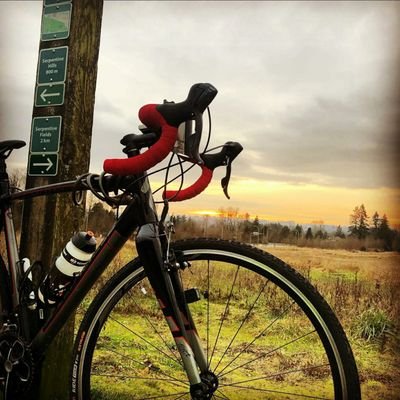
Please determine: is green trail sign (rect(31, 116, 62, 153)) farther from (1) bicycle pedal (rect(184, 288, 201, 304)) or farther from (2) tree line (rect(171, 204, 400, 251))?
(1) bicycle pedal (rect(184, 288, 201, 304))

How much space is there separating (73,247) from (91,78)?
973 millimetres

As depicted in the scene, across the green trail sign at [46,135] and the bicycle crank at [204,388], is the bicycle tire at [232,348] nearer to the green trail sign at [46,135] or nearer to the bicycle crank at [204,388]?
the bicycle crank at [204,388]

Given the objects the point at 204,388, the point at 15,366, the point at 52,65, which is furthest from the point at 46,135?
the point at 204,388

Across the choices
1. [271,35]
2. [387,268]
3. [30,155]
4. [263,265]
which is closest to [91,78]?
[30,155]

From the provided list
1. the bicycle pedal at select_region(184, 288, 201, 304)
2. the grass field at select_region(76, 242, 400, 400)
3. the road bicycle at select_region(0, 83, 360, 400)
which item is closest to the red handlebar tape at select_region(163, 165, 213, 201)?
the road bicycle at select_region(0, 83, 360, 400)

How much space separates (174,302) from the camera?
141 centimetres

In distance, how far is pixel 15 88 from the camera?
2.72m

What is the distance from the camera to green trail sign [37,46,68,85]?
2230 millimetres

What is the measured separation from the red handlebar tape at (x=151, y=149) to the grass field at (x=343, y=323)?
3.53 ft

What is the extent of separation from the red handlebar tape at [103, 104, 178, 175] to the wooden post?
957 mm

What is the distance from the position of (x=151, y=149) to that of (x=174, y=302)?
47 cm

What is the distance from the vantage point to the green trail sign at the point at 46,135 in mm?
2205

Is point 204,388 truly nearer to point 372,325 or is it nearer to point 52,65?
point 372,325

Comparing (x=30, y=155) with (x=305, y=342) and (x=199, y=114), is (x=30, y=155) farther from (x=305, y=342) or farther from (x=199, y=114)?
(x=305, y=342)
